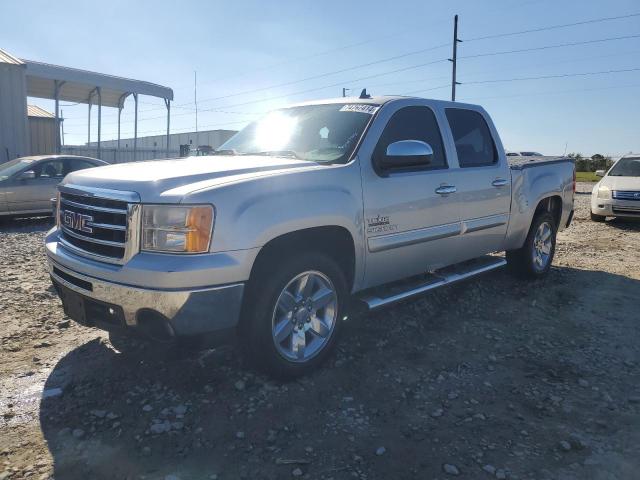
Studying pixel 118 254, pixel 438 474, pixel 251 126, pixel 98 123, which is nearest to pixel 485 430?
pixel 438 474

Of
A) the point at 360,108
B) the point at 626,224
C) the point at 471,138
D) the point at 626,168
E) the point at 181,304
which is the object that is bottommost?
the point at 626,224

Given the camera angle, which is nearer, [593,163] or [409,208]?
[409,208]

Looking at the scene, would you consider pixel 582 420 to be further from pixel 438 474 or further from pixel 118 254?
pixel 118 254

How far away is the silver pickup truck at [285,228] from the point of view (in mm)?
2875

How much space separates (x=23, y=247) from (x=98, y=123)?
15.6m

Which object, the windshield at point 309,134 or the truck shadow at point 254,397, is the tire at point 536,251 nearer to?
the truck shadow at point 254,397

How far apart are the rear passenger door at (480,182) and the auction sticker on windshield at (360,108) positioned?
0.99 m

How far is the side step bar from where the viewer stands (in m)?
3.90

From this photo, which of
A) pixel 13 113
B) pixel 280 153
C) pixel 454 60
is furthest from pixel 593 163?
pixel 280 153

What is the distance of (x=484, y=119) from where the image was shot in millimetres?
5371

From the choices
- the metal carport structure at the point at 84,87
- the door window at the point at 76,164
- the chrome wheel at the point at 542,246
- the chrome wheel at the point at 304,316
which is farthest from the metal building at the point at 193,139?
the chrome wheel at the point at 304,316

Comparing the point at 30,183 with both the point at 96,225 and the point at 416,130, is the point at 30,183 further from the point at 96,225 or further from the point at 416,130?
the point at 416,130

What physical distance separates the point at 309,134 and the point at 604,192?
963cm

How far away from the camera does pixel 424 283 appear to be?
435cm
